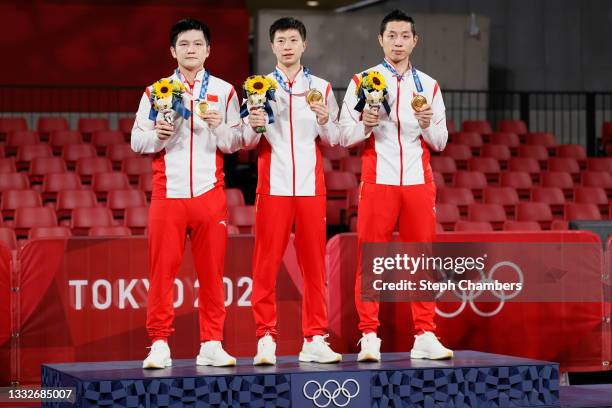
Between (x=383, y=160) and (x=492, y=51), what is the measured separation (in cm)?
1095

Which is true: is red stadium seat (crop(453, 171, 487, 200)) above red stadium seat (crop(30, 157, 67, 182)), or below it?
below

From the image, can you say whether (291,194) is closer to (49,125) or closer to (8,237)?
(8,237)

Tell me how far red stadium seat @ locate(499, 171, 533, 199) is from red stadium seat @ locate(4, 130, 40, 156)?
5.22 meters

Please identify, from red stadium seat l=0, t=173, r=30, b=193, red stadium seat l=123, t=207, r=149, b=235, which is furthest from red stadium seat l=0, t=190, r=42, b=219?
red stadium seat l=123, t=207, r=149, b=235

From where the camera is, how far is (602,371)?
7.38 meters

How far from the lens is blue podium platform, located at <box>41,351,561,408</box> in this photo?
4695 millimetres

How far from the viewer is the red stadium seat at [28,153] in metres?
10.7

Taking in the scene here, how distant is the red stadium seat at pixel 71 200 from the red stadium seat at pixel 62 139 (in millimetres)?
1660

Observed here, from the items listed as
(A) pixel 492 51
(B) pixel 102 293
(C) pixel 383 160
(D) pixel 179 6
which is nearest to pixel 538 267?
(C) pixel 383 160

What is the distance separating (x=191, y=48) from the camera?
200 inches

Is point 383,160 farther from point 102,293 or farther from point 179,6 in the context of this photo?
point 179,6

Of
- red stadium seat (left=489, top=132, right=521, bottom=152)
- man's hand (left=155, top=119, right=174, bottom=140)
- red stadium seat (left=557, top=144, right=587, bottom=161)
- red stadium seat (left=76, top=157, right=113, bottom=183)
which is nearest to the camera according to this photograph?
man's hand (left=155, top=119, right=174, bottom=140)

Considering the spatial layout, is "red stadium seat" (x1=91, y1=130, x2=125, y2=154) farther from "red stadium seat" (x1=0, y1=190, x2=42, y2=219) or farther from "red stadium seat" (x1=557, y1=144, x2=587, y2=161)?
"red stadium seat" (x1=557, y1=144, x2=587, y2=161)

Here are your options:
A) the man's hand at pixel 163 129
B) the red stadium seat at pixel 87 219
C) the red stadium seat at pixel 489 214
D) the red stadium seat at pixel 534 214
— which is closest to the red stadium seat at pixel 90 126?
the red stadium seat at pixel 87 219
